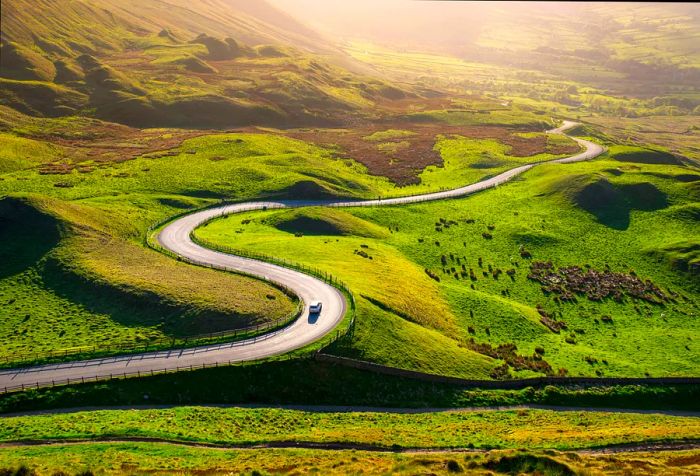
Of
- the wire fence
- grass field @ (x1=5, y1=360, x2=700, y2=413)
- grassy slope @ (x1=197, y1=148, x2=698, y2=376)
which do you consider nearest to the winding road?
the wire fence

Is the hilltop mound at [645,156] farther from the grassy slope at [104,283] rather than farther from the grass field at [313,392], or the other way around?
the grassy slope at [104,283]

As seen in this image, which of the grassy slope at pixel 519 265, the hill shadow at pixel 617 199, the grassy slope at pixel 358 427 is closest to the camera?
the grassy slope at pixel 358 427

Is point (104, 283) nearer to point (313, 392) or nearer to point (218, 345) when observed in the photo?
point (218, 345)

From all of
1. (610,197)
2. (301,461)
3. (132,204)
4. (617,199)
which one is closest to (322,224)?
(132,204)

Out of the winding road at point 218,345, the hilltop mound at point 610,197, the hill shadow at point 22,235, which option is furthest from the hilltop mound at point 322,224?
the hilltop mound at point 610,197

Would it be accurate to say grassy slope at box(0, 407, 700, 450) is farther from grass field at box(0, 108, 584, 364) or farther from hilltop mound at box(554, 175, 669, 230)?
hilltop mound at box(554, 175, 669, 230)
